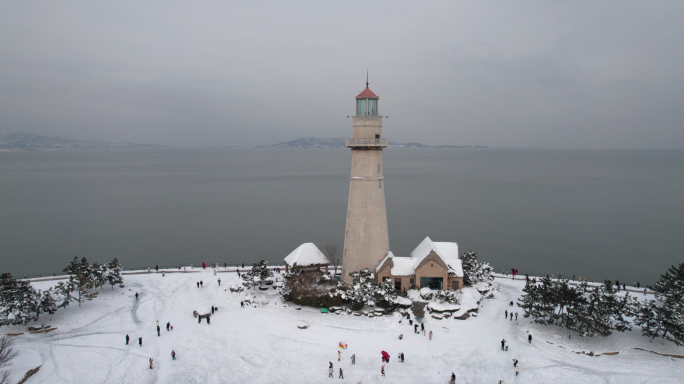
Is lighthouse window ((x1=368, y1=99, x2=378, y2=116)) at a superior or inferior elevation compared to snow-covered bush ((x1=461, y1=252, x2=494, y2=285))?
superior

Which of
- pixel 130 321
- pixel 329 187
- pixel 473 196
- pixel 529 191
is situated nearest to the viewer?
pixel 130 321

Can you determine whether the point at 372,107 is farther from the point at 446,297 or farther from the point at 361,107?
the point at 446,297

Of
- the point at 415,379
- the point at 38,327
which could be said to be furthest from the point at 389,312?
the point at 38,327

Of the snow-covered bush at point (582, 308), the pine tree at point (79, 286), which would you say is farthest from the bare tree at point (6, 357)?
the snow-covered bush at point (582, 308)

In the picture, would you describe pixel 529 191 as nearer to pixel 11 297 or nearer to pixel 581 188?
pixel 581 188

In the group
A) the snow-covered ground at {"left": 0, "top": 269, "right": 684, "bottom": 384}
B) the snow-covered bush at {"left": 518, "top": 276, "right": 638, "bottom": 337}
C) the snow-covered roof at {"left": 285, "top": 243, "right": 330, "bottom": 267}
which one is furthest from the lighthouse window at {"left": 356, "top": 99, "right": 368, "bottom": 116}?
the snow-covered bush at {"left": 518, "top": 276, "right": 638, "bottom": 337}

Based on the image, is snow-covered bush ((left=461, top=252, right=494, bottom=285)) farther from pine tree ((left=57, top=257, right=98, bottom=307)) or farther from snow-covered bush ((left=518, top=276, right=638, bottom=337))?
pine tree ((left=57, top=257, right=98, bottom=307))
